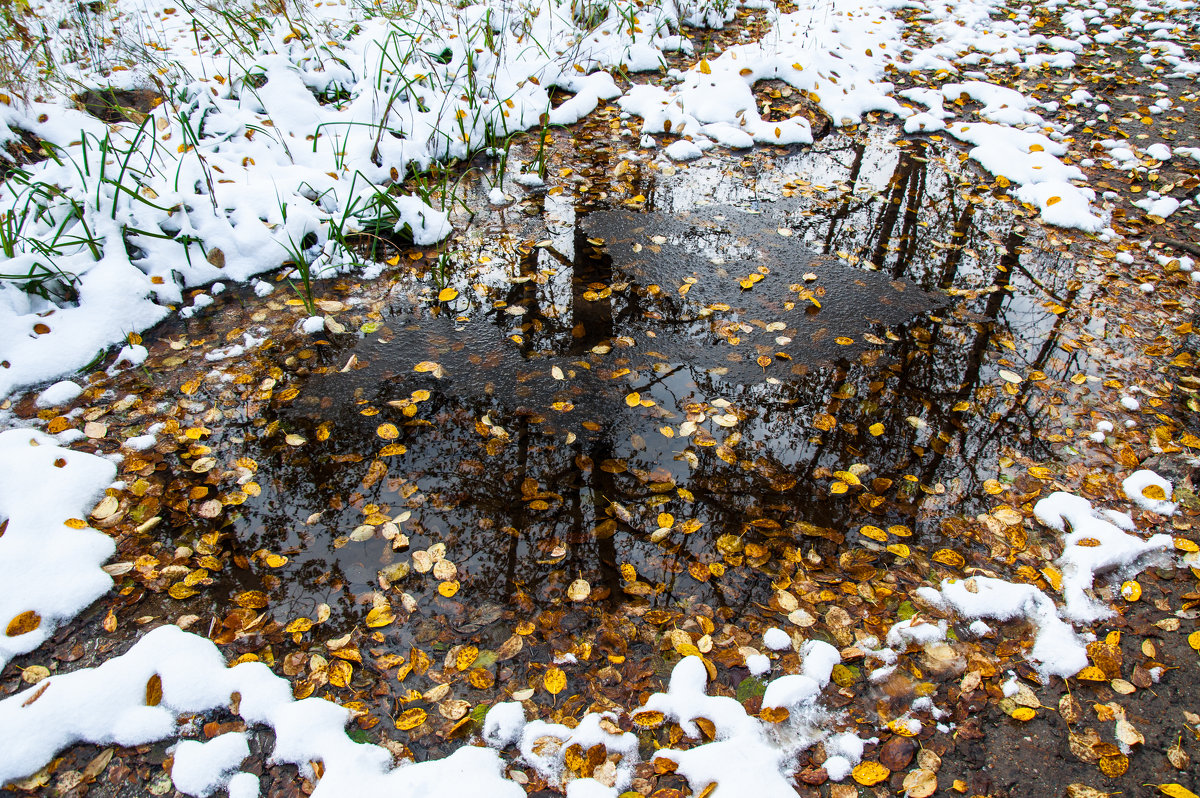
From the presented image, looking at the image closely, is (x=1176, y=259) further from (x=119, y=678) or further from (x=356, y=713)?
(x=119, y=678)

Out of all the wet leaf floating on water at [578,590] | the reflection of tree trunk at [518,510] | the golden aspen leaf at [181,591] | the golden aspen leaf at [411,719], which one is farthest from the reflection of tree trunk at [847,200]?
the golden aspen leaf at [181,591]

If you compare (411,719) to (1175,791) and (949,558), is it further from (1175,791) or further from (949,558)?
(1175,791)

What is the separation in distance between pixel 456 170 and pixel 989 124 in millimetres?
4520

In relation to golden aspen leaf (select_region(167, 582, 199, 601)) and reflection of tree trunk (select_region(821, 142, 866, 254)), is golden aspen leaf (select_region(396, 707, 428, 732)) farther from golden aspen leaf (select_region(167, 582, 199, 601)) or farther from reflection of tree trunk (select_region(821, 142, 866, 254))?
reflection of tree trunk (select_region(821, 142, 866, 254))

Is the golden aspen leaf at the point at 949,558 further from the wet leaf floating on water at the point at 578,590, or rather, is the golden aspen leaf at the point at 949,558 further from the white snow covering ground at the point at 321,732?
the wet leaf floating on water at the point at 578,590

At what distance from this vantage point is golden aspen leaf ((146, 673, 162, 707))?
68.0 inches

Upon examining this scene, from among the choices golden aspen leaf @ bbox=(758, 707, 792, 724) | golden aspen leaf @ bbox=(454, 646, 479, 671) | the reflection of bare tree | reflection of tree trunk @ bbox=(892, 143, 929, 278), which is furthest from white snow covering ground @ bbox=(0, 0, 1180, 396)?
golden aspen leaf @ bbox=(758, 707, 792, 724)

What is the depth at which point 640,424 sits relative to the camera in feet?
8.45

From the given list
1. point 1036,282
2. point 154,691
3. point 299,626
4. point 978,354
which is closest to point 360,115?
point 299,626

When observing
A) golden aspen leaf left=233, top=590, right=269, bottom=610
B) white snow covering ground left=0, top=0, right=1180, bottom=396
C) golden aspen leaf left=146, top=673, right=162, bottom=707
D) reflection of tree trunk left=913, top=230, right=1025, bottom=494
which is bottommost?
golden aspen leaf left=146, top=673, right=162, bottom=707

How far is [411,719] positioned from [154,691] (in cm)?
78

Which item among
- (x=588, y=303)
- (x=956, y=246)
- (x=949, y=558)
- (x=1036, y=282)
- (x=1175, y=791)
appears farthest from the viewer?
(x=956, y=246)

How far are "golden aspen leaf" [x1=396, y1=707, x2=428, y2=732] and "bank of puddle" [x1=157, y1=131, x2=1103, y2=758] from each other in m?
0.02

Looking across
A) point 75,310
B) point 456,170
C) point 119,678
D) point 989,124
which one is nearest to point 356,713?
point 119,678
